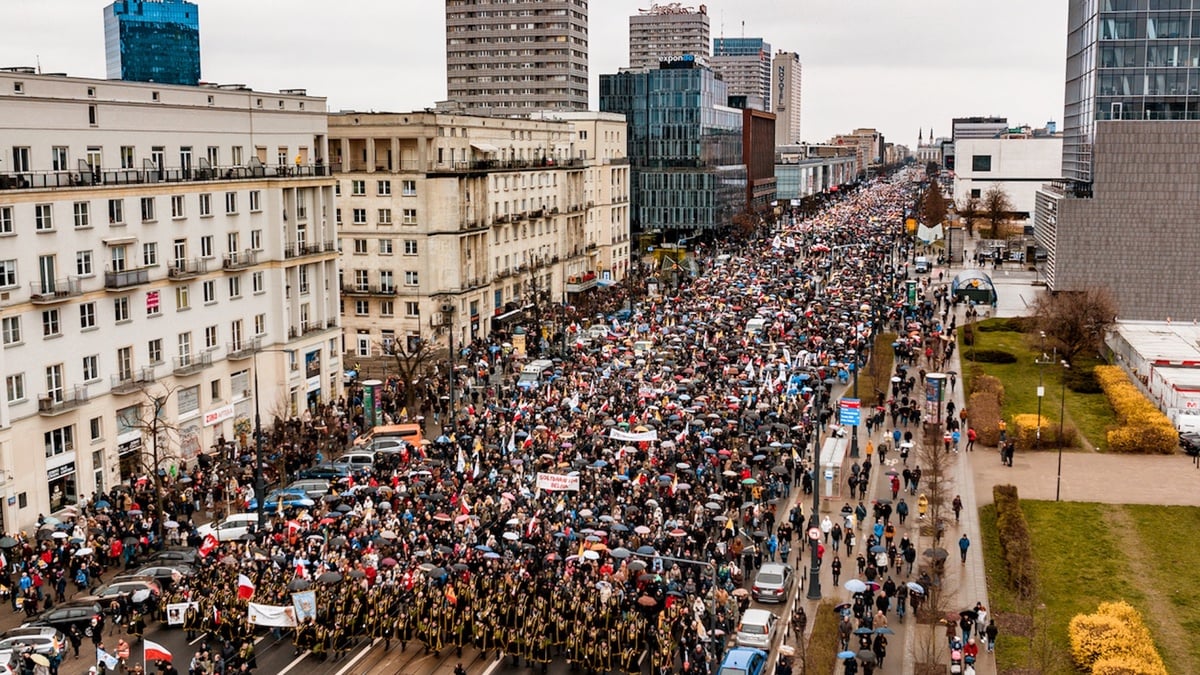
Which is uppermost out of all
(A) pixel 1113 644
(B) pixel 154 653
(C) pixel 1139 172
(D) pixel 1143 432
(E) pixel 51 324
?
(C) pixel 1139 172

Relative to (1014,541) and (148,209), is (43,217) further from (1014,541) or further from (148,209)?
(1014,541)

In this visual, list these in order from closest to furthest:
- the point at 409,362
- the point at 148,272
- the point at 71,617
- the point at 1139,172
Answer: the point at 71,617 < the point at 148,272 < the point at 409,362 < the point at 1139,172

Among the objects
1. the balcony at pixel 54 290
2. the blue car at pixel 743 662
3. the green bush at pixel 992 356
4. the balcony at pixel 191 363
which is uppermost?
the balcony at pixel 54 290

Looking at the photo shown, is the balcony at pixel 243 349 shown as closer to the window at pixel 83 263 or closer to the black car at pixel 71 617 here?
the window at pixel 83 263

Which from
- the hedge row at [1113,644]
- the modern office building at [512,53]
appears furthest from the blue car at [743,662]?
the modern office building at [512,53]

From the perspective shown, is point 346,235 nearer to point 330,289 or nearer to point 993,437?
point 330,289

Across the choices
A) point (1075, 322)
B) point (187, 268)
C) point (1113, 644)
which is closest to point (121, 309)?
point (187, 268)
